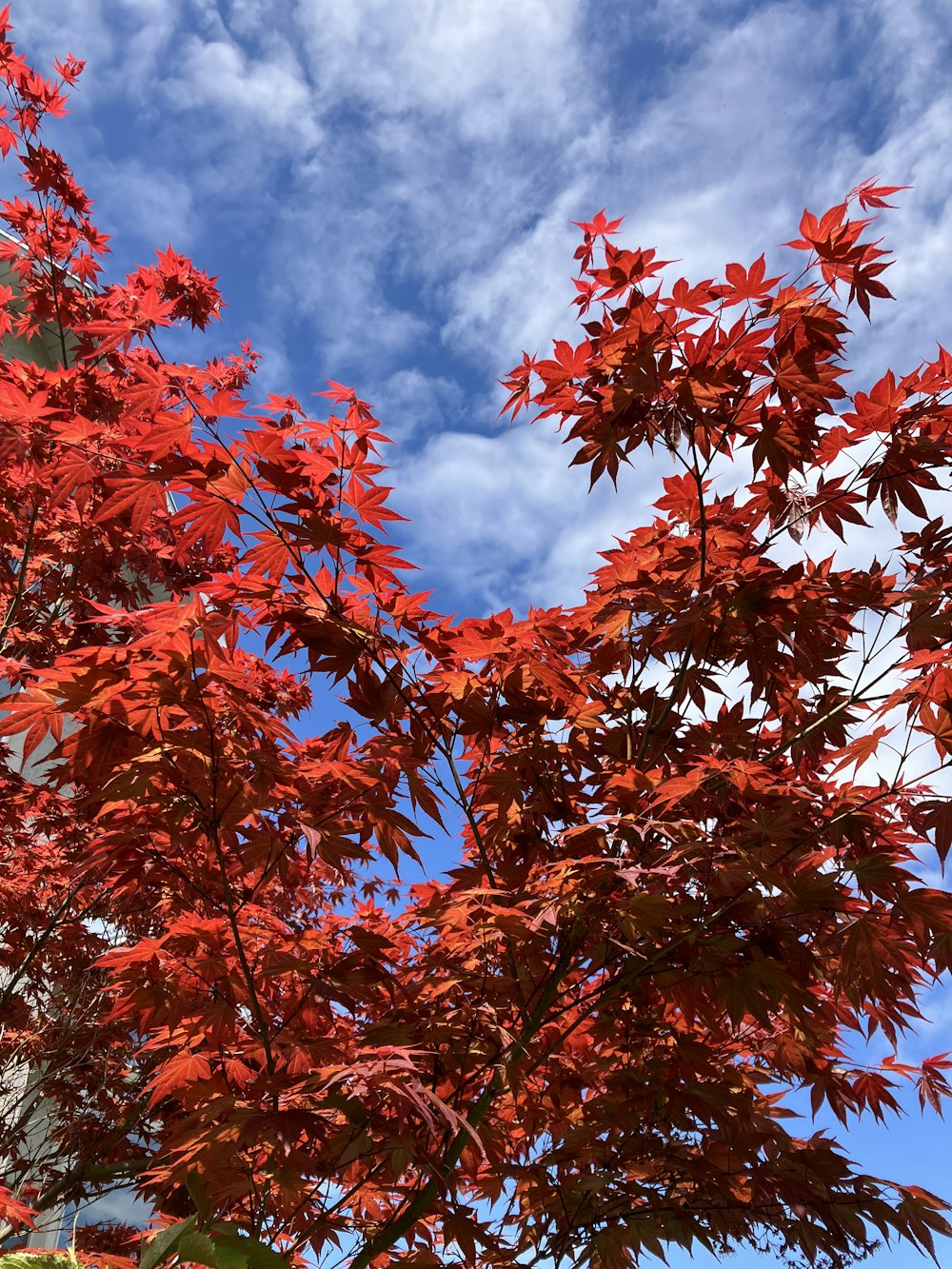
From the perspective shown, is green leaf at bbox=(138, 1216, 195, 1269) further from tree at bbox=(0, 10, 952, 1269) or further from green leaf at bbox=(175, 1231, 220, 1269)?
tree at bbox=(0, 10, 952, 1269)

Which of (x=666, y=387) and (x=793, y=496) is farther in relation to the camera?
(x=793, y=496)

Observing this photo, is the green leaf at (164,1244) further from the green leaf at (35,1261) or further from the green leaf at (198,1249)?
the green leaf at (35,1261)

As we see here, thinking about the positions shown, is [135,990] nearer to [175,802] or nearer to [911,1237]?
[175,802]

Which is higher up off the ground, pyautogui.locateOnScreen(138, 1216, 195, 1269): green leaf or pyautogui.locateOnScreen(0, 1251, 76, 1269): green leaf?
pyautogui.locateOnScreen(138, 1216, 195, 1269): green leaf

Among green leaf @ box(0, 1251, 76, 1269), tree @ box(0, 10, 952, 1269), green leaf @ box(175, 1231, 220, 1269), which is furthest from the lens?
tree @ box(0, 10, 952, 1269)

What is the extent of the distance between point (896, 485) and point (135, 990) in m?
2.77

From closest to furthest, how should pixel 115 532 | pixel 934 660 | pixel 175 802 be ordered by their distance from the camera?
pixel 934 660 < pixel 175 802 < pixel 115 532

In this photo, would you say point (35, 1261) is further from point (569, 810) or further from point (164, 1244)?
point (569, 810)

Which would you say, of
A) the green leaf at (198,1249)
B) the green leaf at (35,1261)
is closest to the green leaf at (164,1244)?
the green leaf at (198,1249)

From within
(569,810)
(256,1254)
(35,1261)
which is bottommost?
(35,1261)

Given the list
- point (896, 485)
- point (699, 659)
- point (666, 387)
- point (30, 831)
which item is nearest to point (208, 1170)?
point (699, 659)

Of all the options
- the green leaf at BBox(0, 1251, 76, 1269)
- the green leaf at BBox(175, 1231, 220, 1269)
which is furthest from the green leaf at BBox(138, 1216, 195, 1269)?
the green leaf at BBox(0, 1251, 76, 1269)

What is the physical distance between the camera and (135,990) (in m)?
2.70

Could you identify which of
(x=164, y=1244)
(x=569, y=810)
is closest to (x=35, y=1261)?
(x=164, y=1244)
